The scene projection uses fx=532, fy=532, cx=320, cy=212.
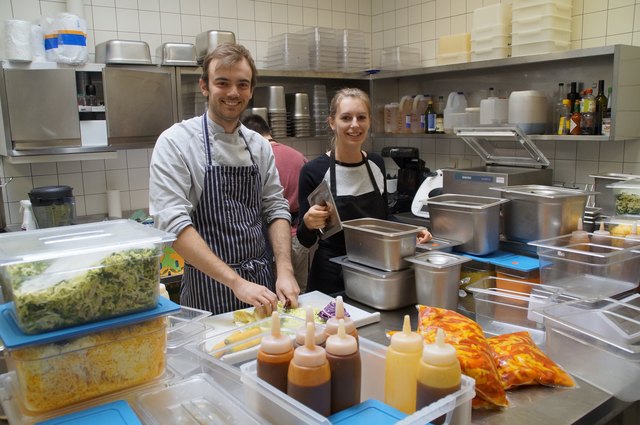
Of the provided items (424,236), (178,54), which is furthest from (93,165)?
(424,236)

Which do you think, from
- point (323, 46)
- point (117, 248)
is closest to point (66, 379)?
point (117, 248)

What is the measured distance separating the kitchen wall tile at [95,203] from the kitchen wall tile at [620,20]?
3626mm

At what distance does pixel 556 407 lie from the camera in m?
1.32

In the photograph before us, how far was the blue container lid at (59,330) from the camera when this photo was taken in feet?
3.30

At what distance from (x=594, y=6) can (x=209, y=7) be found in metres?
2.81

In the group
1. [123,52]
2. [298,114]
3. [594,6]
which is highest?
[594,6]

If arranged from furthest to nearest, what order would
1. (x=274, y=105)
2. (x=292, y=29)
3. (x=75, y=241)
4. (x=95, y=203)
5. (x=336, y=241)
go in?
(x=292, y=29) → (x=274, y=105) → (x=95, y=203) → (x=336, y=241) → (x=75, y=241)

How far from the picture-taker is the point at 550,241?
197 centimetres

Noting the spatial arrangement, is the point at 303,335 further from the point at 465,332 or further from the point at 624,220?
the point at 624,220

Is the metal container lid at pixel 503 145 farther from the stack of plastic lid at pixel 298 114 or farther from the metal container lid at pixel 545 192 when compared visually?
the stack of plastic lid at pixel 298 114

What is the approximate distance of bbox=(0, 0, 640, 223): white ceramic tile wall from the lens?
3.43 metres

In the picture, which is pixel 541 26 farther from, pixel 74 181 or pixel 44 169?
pixel 44 169

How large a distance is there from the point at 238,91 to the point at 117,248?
1171mm

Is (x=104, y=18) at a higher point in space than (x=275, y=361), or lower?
higher
